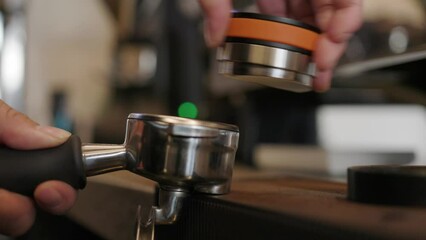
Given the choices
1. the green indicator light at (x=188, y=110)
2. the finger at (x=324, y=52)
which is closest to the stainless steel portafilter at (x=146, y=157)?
the finger at (x=324, y=52)

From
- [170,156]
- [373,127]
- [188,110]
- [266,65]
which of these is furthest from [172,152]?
[188,110]

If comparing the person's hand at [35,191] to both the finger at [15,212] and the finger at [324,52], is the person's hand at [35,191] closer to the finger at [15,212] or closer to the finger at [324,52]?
the finger at [15,212]

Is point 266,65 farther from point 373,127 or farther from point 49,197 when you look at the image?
point 373,127

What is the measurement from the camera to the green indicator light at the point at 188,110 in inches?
49.1

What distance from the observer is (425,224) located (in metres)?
0.27

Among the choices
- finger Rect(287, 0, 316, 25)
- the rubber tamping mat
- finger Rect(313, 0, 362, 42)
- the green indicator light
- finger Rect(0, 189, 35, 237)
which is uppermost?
finger Rect(287, 0, 316, 25)

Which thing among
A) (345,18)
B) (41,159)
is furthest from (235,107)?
(41,159)

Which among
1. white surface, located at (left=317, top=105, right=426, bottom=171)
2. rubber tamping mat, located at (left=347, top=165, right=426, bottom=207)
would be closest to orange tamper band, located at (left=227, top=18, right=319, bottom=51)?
rubber tamping mat, located at (left=347, top=165, right=426, bottom=207)

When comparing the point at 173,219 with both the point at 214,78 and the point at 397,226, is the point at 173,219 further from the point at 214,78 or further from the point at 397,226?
the point at 214,78

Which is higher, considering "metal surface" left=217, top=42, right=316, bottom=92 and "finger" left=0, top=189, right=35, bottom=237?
"metal surface" left=217, top=42, right=316, bottom=92

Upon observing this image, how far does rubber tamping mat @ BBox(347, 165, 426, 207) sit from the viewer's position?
0.33 metres

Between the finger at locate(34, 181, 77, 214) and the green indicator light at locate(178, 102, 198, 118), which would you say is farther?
the green indicator light at locate(178, 102, 198, 118)

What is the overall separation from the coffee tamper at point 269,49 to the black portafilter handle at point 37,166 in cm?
13

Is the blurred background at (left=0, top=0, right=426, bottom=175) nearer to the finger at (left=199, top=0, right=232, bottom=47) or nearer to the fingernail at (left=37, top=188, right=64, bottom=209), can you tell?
the finger at (left=199, top=0, right=232, bottom=47)
